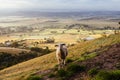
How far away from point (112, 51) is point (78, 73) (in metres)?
3.67

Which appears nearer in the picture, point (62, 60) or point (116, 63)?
point (116, 63)

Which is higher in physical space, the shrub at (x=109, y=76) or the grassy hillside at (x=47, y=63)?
the shrub at (x=109, y=76)

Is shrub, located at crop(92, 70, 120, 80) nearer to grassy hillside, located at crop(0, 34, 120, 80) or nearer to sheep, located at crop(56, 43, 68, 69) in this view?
sheep, located at crop(56, 43, 68, 69)

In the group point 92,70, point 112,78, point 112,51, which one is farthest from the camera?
point 112,51

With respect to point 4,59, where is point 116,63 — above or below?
above

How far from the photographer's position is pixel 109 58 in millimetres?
17531

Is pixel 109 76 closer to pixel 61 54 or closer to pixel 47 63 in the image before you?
pixel 61 54

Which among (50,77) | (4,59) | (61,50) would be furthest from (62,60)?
(4,59)

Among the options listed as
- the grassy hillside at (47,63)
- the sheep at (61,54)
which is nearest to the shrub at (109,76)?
the sheep at (61,54)

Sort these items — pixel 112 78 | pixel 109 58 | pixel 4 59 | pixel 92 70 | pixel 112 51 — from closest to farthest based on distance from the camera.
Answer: pixel 112 78, pixel 92 70, pixel 109 58, pixel 112 51, pixel 4 59

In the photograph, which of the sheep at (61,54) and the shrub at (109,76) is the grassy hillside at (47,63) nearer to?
the sheep at (61,54)

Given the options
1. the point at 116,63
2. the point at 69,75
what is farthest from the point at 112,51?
the point at 69,75

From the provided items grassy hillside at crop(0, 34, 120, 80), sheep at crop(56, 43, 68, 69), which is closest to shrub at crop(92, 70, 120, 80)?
sheep at crop(56, 43, 68, 69)

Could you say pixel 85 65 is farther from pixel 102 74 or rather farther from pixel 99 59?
pixel 102 74
